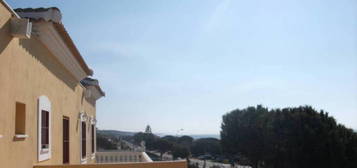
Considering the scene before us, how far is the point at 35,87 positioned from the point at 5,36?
4.16ft

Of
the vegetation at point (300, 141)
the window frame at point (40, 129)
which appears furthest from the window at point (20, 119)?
the vegetation at point (300, 141)

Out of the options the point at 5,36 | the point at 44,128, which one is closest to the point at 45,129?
the point at 44,128

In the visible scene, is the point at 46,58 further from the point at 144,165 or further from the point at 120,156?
the point at 120,156

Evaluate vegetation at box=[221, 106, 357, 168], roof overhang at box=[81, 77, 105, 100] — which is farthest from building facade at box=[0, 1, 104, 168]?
vegetation at box=[221, 106, 357, 168]

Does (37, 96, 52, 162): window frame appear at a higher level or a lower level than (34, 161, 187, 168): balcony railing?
higher

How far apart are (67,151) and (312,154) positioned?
2781cm

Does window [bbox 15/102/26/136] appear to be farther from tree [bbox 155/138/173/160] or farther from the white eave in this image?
tree [bbox 155/138/173/160]

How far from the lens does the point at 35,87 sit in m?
5.09

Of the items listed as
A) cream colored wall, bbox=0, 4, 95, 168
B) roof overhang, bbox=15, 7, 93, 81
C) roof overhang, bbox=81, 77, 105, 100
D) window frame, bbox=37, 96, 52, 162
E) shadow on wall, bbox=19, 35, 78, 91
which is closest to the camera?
→ cream colored wall, bbox=0, 4, 95, 168

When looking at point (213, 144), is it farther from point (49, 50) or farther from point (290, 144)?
point (49, 50)

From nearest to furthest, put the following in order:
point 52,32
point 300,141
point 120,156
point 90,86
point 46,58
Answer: point 52,32, point 46,58, point 90,86, point 120,156, point 300,141

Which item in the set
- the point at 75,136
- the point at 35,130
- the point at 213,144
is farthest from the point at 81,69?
the point at 213,144

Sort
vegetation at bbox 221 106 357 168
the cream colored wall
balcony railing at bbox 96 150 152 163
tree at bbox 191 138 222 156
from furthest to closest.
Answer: tree at bbox 191 138 222 156 < vegetation at bbox 221 106 357 168 < balcony railing at bbox 96 150 152 163 < the cream colored wall

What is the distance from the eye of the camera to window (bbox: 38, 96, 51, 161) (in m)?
5.34
